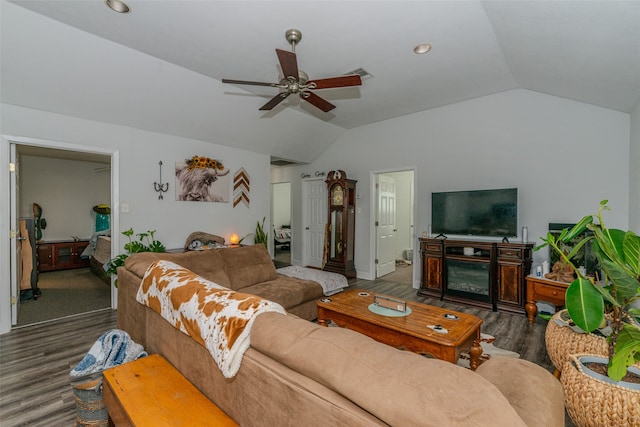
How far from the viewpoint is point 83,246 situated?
6043 millimetres

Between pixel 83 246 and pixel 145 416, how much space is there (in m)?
6.63

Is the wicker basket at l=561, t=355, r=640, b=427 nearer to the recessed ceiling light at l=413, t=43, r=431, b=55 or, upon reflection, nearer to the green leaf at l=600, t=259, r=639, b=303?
the green leaf at l=600, t=259, r=639, b=303

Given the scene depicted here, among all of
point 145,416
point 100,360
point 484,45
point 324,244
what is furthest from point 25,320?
point 484,45

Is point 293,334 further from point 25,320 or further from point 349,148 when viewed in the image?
point 349,148

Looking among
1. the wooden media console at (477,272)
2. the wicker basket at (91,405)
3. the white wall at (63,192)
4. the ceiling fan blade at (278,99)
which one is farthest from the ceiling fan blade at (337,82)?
the white wall at (63,192)

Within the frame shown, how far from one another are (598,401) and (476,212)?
297 centimetres

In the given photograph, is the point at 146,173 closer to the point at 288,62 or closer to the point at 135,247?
the point at 135,247

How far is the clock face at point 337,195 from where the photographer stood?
5.49 metres

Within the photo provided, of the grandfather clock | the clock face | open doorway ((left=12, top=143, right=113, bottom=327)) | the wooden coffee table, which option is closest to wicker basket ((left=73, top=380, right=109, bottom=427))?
the wooden coffee table

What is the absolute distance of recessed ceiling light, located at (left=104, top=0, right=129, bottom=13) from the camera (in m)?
2.16

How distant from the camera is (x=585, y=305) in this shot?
122cm

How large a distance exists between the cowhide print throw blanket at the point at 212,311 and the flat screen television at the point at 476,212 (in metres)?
3.71

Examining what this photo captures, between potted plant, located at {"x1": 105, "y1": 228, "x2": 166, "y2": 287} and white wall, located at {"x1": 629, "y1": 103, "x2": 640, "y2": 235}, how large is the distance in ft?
18.1

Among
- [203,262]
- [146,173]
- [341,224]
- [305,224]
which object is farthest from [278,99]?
[305,224]
